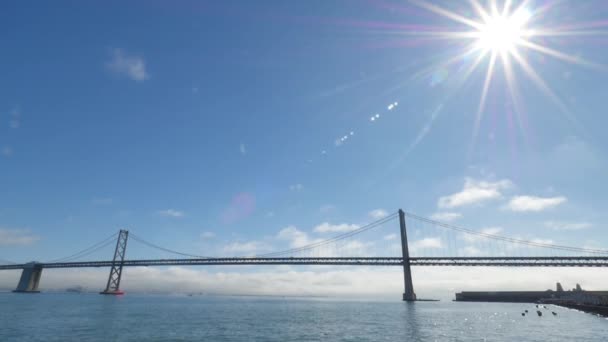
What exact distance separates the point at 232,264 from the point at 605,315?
72012 mm

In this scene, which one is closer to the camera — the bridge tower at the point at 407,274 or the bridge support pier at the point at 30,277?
the bridge tower at the point at 407,274

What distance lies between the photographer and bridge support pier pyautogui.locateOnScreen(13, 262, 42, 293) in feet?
318

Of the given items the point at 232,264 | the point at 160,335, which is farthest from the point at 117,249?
the point at 160,335

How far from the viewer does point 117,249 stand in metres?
98.9

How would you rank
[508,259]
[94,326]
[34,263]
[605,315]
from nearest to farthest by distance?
[94,326] → [605,315] → [508,259] → [34,263]

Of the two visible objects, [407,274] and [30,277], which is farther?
[30,277]

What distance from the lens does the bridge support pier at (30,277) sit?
97000 mm

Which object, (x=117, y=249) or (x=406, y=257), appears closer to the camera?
(x=406, y=257)

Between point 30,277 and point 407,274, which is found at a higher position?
point 407,274

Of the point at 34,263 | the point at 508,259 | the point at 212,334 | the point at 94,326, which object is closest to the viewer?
the point at 212,334

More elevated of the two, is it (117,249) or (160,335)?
(117,249)

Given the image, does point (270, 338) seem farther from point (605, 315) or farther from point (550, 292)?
point (550, 292)

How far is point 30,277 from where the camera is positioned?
Answer: 98.4 m

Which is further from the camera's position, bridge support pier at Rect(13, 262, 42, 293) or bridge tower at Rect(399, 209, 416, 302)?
bridge support pier at Rect(13, 262, 42, 293)
